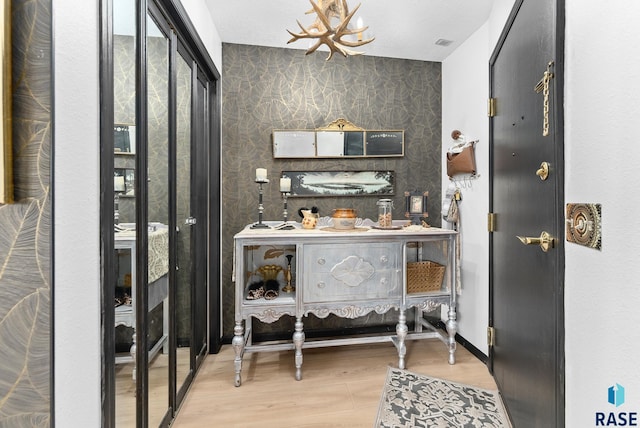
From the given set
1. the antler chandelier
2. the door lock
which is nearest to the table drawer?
the door lock

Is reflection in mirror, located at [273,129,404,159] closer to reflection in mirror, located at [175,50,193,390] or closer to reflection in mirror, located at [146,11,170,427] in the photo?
reflection in mirror, located at [175,50,193,390]

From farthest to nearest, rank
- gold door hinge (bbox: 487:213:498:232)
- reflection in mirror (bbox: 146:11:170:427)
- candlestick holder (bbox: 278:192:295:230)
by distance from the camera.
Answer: candlestick holder (bbox: 278:192:295:230) < gold door hinge (bbox: 487:213:498:232) < reflection in mirror (bbox: 146:11:170:427)

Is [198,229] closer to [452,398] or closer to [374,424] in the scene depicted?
[374,424]

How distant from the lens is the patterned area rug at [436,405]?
1.67 metres

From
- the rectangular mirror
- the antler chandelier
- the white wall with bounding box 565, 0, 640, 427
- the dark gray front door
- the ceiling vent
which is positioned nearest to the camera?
the white wall with bounding box 565, 0, 640, 427

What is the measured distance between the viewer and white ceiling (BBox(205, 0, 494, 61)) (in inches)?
81.0

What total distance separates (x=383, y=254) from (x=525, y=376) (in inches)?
40.6

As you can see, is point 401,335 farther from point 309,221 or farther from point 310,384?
point 309,221

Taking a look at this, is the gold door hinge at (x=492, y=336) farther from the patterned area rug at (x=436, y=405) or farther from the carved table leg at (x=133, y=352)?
the carved table leg at (x=133, y=352)

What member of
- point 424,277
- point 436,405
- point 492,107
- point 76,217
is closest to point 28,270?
point 76,217

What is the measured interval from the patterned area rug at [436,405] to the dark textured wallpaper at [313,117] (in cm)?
83

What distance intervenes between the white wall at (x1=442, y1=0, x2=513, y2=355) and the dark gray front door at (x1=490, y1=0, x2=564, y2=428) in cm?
25

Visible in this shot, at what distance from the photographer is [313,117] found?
2.68 meters

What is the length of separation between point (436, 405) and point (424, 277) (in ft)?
2.90
